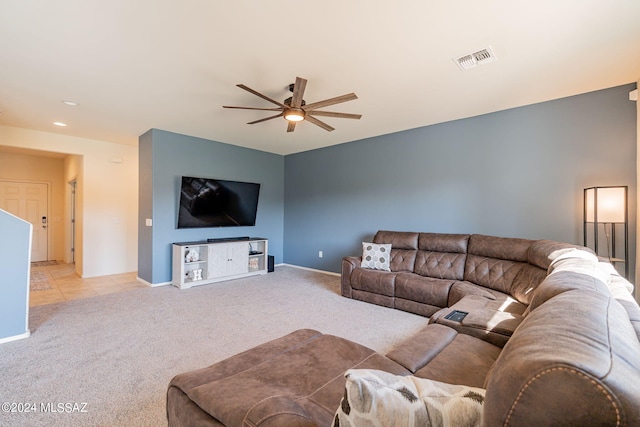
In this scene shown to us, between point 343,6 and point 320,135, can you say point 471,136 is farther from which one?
point 343,6

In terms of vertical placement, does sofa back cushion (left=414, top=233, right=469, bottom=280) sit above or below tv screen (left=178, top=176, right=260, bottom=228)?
below

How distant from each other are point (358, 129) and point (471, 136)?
5.54 feet

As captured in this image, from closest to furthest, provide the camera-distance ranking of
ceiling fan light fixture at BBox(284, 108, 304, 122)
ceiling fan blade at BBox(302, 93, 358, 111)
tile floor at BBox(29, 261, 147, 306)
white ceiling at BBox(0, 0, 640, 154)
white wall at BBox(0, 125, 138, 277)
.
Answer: white ceiling at BBox(0, 0, 640, 154), ceiling fan blade at BBox(302, 93, 358, 111), ceiling fan light fixture at BBox(284, 108, 304, 122), tile floor at BBox(29, 261, 147, 306), white wall at BBox(0, 125, 138, 277)

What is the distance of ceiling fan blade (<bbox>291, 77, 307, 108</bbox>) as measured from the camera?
247 cm

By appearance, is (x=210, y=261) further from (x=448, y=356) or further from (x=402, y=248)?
(x=448, y=356)

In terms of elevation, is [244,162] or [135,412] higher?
[244,162]

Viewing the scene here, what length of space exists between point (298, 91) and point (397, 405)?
8.22 ft

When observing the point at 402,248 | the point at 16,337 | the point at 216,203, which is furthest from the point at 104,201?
the point at 402,248

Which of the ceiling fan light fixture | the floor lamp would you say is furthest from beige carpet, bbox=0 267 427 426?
the ceiling fan light fixture

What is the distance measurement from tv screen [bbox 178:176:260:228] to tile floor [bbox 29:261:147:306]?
1.41m

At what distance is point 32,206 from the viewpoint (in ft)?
22.4

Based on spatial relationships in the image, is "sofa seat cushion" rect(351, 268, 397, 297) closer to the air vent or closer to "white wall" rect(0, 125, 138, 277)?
the air vent

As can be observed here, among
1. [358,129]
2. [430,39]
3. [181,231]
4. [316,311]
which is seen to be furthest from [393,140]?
[181,231]

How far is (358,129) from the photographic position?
187 inches
